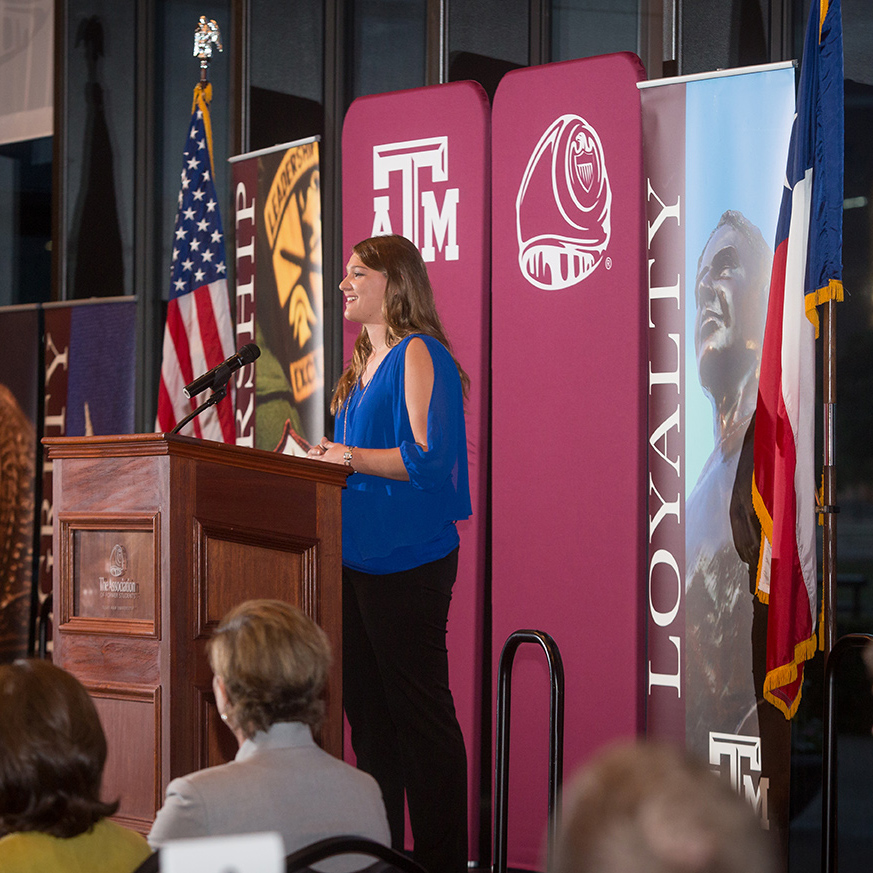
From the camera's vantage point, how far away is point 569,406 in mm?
3758

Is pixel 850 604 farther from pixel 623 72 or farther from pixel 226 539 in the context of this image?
pixel 226 539

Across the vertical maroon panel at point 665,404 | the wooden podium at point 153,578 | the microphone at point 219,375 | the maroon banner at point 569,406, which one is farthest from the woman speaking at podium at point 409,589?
the vertical maroon panel at point 665,404

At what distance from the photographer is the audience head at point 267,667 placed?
1718mm

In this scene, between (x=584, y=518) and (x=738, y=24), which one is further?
(x=738, y=24)

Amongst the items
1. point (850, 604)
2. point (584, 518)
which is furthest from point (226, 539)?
point (850, 604)

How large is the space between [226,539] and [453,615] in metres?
1.68

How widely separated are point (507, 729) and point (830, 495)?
3.59ft

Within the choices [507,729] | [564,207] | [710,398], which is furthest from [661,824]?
[564,207]

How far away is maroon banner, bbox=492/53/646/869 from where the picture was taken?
3.67 metres

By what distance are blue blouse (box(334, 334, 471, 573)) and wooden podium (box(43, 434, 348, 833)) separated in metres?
0.50

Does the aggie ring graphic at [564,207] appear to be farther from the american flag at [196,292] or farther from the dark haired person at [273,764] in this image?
the dark haired person at [273,764]

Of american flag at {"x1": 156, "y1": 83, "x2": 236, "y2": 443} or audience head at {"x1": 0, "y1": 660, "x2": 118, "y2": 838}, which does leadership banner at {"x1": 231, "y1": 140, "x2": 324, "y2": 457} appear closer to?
american flag at {"x1": 156, "y1": 83, "x2": 236, "y2": 443}

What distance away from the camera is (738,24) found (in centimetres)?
414

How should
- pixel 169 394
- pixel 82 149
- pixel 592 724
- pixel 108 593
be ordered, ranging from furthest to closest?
pixel 82 149 < pixel 169 394 < pixel 592 724 < pixel 108 593
